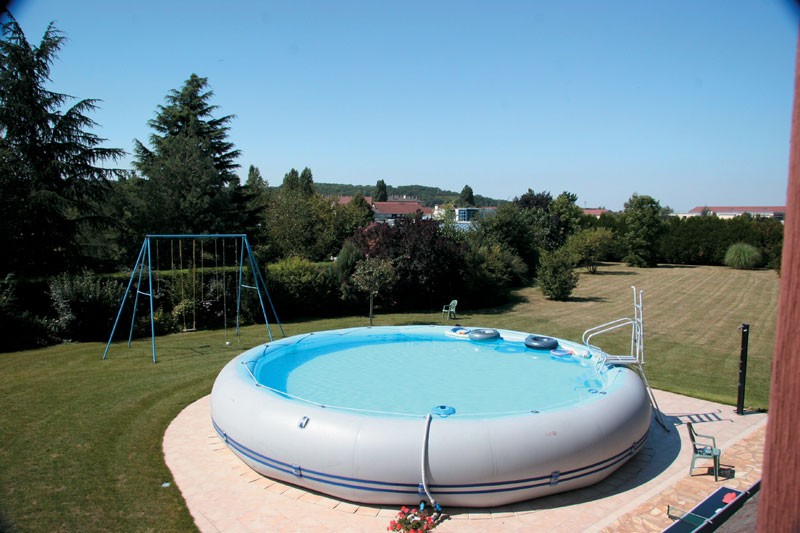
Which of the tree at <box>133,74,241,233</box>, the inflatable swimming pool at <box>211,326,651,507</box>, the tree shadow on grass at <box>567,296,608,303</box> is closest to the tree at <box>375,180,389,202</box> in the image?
the tree at <box>133,74,241,233</box>

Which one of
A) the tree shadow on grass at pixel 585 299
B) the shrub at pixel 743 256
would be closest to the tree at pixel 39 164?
the tree shadow on grass at pixel 585 299

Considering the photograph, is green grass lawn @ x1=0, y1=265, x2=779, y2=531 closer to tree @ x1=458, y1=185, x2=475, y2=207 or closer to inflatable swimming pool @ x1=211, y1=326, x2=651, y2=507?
inflatable swimming pool @ x1=211, y1=326, x2=651, y2=507

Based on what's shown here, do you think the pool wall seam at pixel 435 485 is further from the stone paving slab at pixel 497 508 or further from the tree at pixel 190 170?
the tree at pixel 190 170

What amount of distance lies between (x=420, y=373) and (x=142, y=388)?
6525 mm

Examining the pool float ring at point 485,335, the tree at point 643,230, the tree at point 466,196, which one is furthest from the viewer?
the tree at point 466,196

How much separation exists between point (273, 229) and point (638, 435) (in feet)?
91.3

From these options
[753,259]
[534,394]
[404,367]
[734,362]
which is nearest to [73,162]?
[404,367]

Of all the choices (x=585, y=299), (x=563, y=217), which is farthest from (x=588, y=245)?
(x=585, y=299)

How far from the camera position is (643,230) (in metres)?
43.3

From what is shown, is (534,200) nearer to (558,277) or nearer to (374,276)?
(558,277)

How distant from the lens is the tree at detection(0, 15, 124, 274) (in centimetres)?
2008

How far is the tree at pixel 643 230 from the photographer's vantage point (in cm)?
4306

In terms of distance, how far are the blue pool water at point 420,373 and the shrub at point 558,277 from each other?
12763mm

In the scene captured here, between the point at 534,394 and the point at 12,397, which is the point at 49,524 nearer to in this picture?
the point at 12,397
